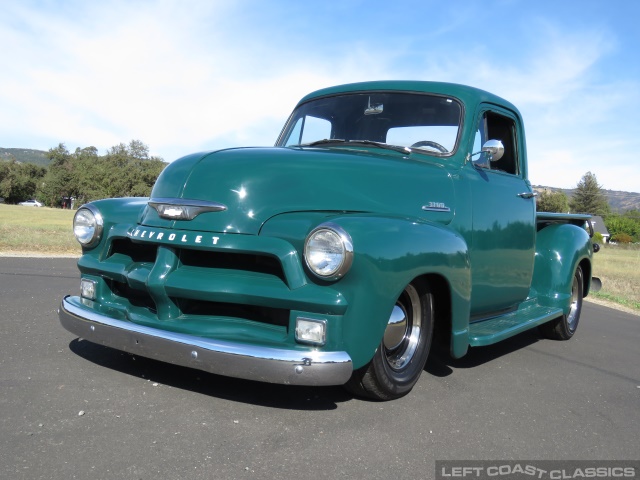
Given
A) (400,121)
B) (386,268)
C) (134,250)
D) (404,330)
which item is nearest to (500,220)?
(400,121)

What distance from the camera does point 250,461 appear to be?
2453 millimetres

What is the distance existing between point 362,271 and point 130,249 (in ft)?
5.23

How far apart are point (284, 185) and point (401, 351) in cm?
122

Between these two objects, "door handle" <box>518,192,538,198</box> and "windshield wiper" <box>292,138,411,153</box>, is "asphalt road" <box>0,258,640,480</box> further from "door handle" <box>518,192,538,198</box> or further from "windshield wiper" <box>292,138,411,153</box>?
"windshield wiper" <box>292,138,411,153</box>

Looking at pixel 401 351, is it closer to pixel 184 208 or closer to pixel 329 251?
pixel 329 251

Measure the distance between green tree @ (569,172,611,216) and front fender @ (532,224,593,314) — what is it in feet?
270

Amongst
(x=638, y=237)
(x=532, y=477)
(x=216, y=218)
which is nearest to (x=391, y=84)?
(x=216, y=218)

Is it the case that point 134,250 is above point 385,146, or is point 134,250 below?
below

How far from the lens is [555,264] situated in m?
5.43

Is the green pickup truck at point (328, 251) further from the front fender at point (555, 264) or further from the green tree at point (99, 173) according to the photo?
the green tree at point (99, 173)

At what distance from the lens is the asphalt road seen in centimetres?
242

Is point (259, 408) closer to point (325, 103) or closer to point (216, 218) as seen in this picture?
point (216, 218)

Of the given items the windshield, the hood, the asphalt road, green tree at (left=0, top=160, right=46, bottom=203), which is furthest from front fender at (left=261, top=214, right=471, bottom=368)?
green tree at (left=0, top=160, right=46, bottom=203)

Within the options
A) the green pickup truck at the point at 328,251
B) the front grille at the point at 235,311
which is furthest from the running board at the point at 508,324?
the front grille at the point at 235,311
